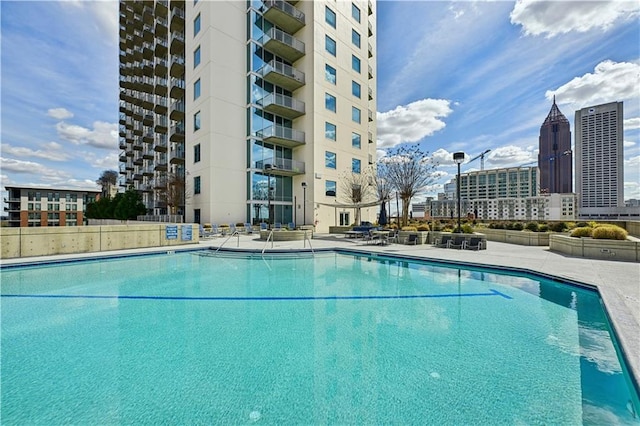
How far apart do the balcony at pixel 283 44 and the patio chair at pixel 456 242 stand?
21.3 m

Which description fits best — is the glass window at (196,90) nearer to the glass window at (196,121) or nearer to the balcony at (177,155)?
the glass window at (196,121)

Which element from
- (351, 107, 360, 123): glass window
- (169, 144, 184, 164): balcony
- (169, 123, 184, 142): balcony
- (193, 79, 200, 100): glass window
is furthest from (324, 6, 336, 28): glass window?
(169, 144, 184, 164): balcony

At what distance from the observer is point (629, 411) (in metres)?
2.63

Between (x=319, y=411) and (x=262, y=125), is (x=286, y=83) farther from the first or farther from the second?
(x=319, y=411)

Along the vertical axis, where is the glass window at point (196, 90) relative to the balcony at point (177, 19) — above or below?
below

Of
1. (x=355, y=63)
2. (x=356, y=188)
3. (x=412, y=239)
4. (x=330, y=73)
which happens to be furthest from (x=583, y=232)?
(x=355, y=63)

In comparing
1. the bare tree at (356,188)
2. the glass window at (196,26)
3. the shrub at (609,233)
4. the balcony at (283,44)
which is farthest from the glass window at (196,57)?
the shrub at (609,233)

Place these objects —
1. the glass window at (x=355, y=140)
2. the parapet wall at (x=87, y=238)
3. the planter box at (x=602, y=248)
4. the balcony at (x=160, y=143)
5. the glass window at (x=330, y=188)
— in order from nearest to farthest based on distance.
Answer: the planter box at (x=602, y=248), the parapet wall at (x=87, y=238), the glass window at (x=330, y=188), the glass window at (x=355, y=140), the balcony at (x=160, y=143)

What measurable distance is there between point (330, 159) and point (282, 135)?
16.6 ft

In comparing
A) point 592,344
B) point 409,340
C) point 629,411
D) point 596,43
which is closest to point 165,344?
point 409,340

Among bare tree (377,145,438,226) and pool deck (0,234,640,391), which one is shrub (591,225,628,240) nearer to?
pool deck (0,234,640,391)

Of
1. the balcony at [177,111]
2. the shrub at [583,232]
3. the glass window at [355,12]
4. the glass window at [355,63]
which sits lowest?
the shrub at [583,232]

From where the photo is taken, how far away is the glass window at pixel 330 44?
25.8 meters

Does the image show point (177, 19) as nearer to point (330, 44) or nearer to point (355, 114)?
point (330, 44)
